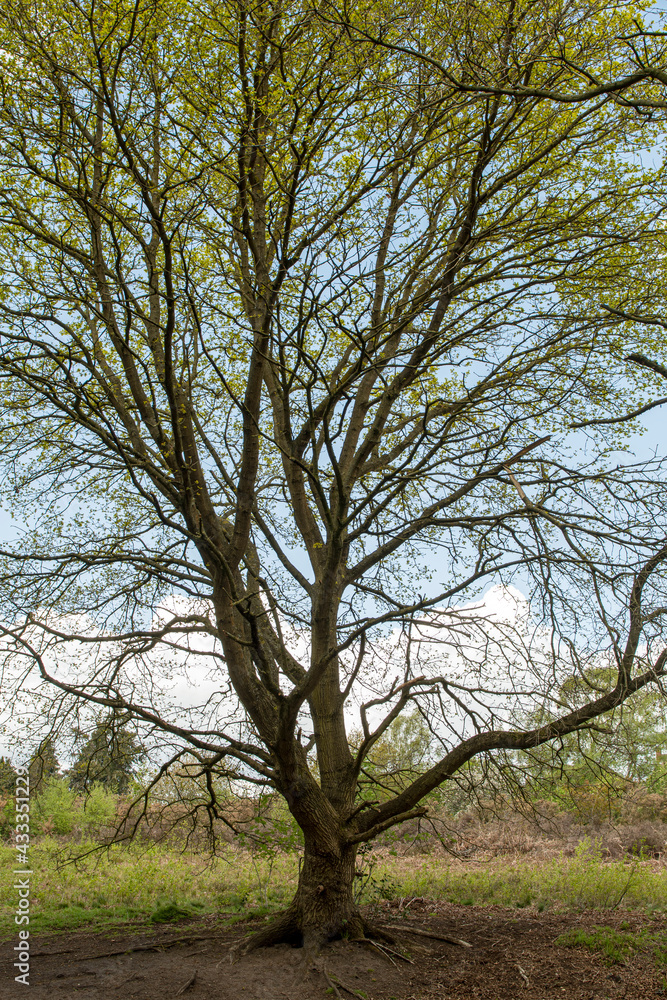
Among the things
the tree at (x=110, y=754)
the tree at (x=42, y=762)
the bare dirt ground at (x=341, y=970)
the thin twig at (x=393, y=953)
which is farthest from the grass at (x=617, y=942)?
the tree at (x=42, y=762)

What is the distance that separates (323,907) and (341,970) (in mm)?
691

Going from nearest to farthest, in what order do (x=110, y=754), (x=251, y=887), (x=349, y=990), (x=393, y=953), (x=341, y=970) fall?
(x=349, y=990)
(x=341, y=970)
(x=393, y=953)
(x=110, y=754)
(x=251, y=887)


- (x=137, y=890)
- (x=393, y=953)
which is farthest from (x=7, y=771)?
(x=137, y=890)

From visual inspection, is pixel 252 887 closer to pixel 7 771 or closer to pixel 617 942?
pixel 7 771

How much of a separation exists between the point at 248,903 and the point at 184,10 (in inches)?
414

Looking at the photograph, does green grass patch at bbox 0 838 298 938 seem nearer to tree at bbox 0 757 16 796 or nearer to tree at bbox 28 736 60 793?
tree at bbox 0 757 16 796

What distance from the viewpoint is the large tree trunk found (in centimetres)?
650

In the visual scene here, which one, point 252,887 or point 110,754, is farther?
point 252,887

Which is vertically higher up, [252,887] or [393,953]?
[252,887]

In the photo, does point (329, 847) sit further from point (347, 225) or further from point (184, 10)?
point (184, 10)

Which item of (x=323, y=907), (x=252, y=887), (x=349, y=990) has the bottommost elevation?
(x=349, y=990)

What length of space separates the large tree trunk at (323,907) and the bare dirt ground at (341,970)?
0.50ft

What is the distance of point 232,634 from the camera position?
6.13 metres

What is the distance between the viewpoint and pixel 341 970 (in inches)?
231
